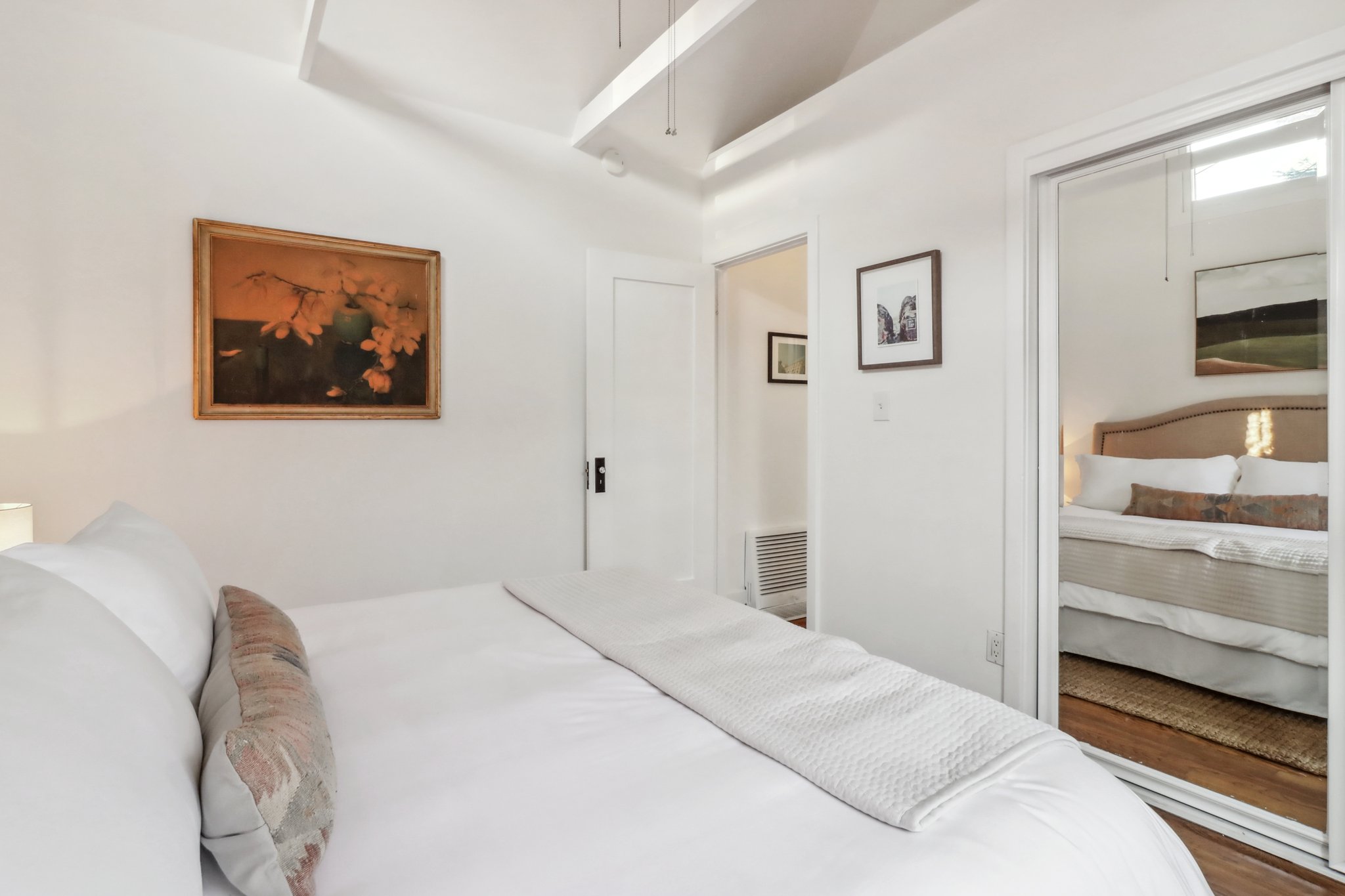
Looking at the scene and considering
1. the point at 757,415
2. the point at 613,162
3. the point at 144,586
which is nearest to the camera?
the point at 144,586

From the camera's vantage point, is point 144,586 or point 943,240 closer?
point 144,586

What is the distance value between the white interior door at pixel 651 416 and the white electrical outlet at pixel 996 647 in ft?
5.32

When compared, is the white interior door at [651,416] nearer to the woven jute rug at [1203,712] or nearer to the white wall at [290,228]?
the white wall at [290,228]

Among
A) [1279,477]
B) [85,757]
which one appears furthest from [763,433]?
[85,757]

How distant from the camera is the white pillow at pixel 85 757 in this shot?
0.47m

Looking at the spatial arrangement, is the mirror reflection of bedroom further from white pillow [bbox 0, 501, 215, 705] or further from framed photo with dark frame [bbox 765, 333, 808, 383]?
white pillow [bbox 0, 501, 215, 705]

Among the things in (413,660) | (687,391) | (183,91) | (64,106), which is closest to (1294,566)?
(413,660)

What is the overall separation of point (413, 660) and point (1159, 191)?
2.52 m

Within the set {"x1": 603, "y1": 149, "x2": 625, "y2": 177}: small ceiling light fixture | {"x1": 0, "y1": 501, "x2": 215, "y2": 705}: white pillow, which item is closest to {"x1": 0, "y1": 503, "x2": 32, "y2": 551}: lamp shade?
{"x1": 0, "y1": 501, "x2": 215, "y2": 705}: white pillow

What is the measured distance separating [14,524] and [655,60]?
2.78 meters

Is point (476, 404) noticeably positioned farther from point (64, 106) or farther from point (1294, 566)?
point (1294, 566)

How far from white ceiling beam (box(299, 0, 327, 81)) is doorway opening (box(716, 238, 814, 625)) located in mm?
2236

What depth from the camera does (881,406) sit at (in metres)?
2.89

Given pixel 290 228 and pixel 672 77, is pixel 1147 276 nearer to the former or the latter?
pixel 672 77
